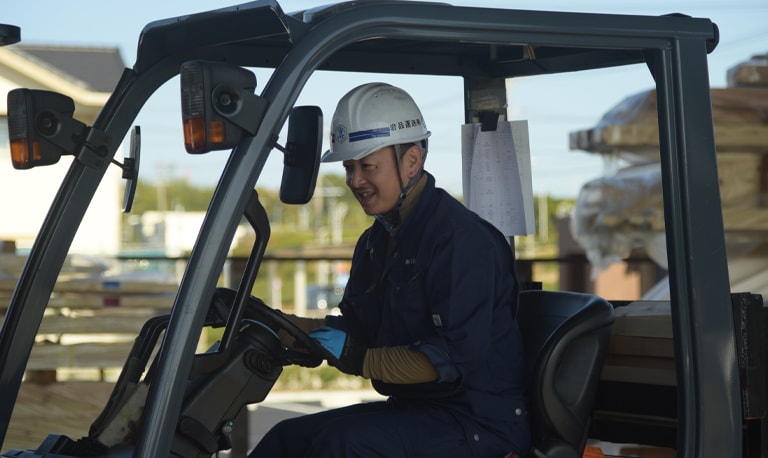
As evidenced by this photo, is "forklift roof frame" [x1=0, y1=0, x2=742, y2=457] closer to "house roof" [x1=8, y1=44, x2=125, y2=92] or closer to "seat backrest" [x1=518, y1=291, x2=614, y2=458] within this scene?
"seat backrest" [x1=518, y1=291, x2=614, y2=458]

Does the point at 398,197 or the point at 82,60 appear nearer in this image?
the point at 398,197

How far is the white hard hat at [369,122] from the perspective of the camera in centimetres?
356

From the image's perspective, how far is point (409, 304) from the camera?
3.46 metres

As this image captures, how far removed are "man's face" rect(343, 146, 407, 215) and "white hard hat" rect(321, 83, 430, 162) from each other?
0.12ft

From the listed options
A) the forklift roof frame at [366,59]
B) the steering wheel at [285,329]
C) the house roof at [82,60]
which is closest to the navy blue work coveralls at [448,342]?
the steering wheel at [285,329]

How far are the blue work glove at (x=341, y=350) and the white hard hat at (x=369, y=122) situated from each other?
0.59 metres

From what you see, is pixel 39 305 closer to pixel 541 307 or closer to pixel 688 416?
pixel 541 307

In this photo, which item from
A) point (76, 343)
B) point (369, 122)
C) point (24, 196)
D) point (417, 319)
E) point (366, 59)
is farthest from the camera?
point (24, 196)

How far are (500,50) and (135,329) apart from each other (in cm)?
431

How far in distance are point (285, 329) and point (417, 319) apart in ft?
1.36

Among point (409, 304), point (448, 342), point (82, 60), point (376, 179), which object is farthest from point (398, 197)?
point (82, 60)

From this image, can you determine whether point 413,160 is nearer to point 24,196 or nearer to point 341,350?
point 341,350

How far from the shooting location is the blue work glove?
3184 millimetres

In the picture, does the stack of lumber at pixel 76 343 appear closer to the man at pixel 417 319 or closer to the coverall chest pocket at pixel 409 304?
→ the man at pixel 417 319
